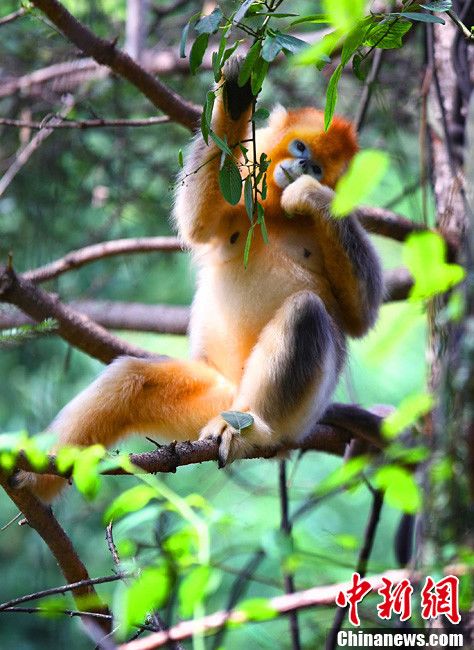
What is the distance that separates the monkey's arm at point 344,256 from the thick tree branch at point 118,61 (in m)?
0.66

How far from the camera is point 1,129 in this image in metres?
5.51

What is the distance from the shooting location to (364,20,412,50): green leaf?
1.64m

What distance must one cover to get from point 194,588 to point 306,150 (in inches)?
88.8

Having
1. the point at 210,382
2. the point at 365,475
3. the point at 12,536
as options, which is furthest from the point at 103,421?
the point at 12,536

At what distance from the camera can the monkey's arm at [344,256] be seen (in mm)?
2893

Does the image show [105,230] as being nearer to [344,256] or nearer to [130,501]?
[344,256]

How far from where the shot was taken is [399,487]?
1.12 meters

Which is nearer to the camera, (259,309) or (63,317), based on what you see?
(259,309)

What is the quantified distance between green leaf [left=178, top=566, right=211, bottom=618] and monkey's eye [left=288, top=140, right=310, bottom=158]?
2.19 metres

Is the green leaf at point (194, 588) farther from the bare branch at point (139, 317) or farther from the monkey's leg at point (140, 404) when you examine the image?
the bare branch at point (139, 317)

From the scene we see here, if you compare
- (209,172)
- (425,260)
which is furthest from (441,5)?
(209,172)

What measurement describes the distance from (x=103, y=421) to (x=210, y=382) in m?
0.49

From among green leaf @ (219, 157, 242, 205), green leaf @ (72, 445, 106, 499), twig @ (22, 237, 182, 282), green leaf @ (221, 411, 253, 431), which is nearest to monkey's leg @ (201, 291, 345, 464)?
green leaf @ (221, 411, 253, 431)

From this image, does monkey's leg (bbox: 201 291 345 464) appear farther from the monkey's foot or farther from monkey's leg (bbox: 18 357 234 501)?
monkey's leg (bbox: 18 357 234 501)
